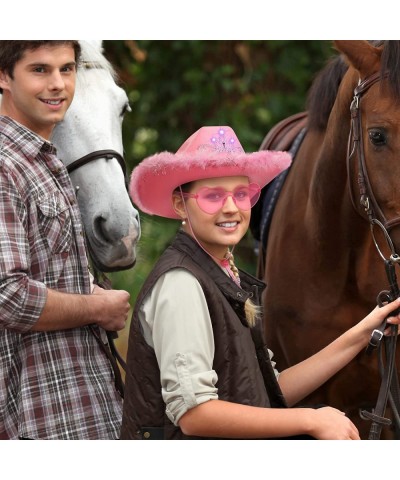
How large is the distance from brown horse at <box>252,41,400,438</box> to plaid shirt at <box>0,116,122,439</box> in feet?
3.19

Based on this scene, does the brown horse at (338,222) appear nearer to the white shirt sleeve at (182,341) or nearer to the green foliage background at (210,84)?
the white shirt sleeve at (182,341)

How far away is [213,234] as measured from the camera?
2295 millimetres

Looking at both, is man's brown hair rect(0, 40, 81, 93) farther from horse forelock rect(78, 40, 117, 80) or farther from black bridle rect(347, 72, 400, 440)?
black bridle rect(347, 72, 400, 440)

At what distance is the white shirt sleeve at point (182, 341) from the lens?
209 centimetres

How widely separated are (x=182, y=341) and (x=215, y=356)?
0.14 m

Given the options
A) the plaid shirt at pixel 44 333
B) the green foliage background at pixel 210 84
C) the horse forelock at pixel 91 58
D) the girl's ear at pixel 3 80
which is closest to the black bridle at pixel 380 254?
the plaid shirt at pixel 44 333

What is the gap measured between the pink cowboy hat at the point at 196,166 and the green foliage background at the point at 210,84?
193 inches

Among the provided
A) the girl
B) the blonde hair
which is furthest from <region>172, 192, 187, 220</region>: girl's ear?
the blonde hair

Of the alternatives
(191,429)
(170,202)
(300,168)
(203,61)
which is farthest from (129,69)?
(191,429)

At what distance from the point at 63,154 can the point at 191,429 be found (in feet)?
3.91

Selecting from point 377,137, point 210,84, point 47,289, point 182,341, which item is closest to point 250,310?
point 182,341

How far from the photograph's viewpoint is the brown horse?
279cm

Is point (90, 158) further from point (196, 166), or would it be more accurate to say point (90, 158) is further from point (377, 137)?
point (377, 137)

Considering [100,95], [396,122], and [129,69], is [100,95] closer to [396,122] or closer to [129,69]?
[396,122]
